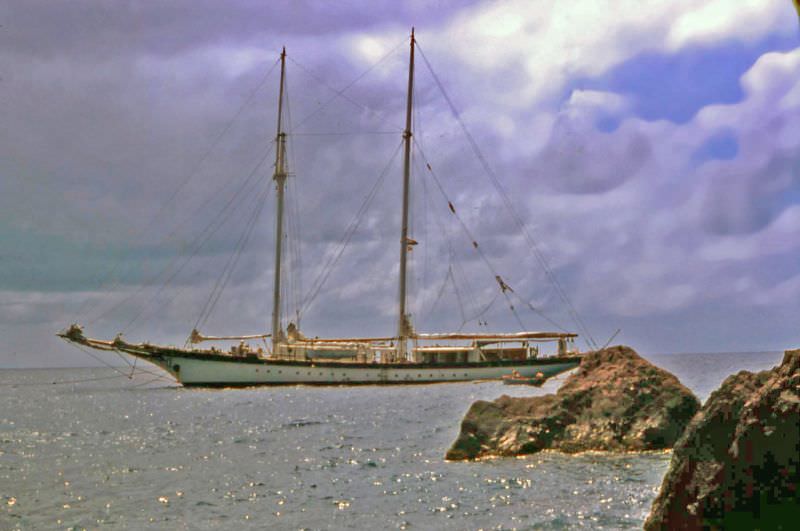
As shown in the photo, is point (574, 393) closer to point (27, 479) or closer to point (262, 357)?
point (27, 479)

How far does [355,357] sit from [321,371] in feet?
12.8

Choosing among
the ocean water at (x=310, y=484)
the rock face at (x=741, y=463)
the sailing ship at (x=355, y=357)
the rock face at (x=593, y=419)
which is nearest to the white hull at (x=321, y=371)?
the sailing ship at (x=355, y=357)

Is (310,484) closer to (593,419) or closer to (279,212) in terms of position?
(593,419)

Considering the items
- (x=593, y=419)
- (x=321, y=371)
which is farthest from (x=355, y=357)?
(x=593, y=419)

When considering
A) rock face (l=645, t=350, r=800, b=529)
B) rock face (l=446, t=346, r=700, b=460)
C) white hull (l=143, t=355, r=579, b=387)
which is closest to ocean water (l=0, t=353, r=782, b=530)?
rock face (l=446, t=346, r=700, b=460)

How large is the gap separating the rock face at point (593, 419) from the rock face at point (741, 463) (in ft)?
34.8

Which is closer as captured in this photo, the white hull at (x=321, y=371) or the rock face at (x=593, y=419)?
the rock face at (x=593, y=419)

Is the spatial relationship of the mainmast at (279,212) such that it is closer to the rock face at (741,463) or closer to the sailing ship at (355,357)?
the sailing ship at (355,357)

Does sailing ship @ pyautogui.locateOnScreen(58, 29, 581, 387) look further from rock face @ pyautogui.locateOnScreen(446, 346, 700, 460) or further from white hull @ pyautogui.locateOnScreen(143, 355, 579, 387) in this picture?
rock face @ pyautogui.locateOnScreen(446, 346, 700, 460)

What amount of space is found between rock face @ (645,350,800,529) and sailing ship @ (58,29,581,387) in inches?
2478

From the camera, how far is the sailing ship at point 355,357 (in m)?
71.1

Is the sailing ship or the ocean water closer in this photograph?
the ocean water

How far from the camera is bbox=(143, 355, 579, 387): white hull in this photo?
70.8 metres

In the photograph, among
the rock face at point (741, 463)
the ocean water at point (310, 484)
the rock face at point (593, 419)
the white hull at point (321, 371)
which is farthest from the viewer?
the white hull at point (321, 371)
